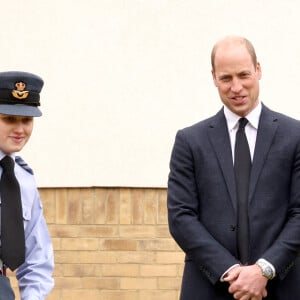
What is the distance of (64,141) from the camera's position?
8.17m

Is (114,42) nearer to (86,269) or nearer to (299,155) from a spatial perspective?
(86,269)

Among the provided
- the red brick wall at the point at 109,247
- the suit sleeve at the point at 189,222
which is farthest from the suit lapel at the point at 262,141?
the red brick wall at the point at 109,247

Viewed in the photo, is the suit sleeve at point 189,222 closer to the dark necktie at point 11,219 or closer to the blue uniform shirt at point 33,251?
the blue uniform shirt at point 33,251

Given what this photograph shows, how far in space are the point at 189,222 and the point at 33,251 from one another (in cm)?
73

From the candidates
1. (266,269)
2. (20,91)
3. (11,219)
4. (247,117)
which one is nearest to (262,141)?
(247,117)

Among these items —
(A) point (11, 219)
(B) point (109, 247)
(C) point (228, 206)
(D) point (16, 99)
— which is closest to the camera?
(A) point (11, 219)

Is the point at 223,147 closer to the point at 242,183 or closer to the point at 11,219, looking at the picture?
the point at 242,183

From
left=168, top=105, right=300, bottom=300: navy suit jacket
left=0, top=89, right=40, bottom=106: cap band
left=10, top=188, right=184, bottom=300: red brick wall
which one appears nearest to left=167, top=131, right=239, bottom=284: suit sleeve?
left=168, top=105, right=300, bottom=300: navy suit jacket

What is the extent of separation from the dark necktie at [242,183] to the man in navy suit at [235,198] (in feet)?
0.05

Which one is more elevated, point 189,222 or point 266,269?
point 189,222

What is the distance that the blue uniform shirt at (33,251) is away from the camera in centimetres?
514

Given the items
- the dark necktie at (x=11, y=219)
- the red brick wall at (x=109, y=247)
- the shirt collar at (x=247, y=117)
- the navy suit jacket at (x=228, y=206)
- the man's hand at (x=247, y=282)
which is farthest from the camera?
the red brick wall at (x=109, y=247)

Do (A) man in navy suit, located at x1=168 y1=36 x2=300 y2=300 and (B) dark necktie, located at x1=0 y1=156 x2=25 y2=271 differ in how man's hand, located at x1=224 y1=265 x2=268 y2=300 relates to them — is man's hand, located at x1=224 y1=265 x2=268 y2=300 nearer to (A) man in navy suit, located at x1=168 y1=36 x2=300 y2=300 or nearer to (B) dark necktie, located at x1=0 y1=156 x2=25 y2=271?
(A) man in navy suit, located at x1=168 y1=36 x2=300 y2=300

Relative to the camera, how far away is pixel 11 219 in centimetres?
511
